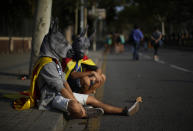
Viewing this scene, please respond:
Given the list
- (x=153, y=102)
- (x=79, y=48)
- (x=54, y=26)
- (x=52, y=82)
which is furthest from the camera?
(x=153, y=102)

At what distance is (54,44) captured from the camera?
5.02 meters

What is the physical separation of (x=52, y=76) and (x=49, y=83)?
108 millimetres

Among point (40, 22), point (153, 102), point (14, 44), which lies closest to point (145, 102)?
point (153, 102)

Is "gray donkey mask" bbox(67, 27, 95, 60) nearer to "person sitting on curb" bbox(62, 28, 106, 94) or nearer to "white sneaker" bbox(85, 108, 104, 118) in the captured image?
"person sitting on curb" bbox(62, 28, 106, 94)

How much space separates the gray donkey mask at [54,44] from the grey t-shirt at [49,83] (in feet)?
0.53

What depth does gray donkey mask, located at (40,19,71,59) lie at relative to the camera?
198 inches

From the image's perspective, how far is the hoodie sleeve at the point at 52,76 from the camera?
4953 millimetres

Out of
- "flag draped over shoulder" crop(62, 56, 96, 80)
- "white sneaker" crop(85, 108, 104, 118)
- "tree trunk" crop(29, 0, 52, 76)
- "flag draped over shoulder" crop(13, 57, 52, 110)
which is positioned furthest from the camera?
"tree trunk" crop(29, 0, 52, 76)

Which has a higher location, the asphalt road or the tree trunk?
the tree trunk

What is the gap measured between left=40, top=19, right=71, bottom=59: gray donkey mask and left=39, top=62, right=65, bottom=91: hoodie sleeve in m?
0.17

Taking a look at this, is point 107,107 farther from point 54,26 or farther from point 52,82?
point 54,26

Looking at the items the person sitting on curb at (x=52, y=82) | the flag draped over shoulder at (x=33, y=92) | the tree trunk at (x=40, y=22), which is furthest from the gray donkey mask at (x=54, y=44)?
the tree trunk at (x=40, y=22)

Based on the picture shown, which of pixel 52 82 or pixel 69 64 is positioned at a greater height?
pixel 69 64

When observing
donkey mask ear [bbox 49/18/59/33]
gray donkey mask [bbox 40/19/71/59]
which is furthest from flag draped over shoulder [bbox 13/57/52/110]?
donkey mask ear [bbox 49/18/59/33]
